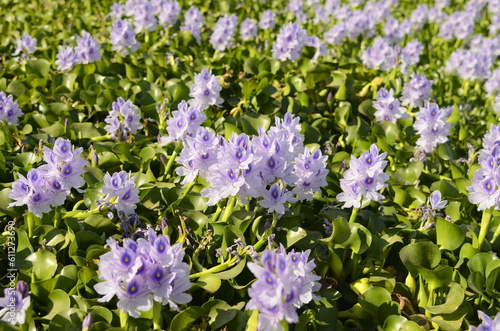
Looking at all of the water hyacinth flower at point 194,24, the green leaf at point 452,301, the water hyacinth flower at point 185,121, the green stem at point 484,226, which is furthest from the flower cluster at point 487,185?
the water hyacinth flower at point 194,24

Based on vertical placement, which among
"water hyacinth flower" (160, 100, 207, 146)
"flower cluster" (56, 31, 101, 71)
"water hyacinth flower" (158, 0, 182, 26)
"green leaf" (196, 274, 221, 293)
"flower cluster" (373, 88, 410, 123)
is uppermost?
"water hyacinth flower" (160, 100, 207, 146)

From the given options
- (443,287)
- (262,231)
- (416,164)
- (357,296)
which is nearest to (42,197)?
(262,231)

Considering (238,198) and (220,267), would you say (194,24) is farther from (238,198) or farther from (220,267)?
(220,267)

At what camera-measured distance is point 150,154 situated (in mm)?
3621

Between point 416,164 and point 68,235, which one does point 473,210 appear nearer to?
point 416,164

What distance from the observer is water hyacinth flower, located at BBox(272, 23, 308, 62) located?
5.09m

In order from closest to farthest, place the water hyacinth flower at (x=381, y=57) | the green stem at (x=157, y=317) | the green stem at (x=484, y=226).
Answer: the green stem at (x=157, y=317) → the green stem at (x=484, y=226) → the water hyacinth flower at (x=381, y=57)

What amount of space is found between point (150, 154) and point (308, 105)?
1.71 meters

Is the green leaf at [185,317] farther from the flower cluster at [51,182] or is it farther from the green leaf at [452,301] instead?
the green leaf at [452,301]

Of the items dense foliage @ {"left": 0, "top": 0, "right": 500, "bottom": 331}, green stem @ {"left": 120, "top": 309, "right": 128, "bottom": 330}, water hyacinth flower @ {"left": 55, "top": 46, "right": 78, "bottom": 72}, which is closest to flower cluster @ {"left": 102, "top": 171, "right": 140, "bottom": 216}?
dense foliage @ {"left": 0, "top": 0, "right": 500, "bottom": 331}

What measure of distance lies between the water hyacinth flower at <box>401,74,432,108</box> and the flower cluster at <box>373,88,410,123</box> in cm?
32

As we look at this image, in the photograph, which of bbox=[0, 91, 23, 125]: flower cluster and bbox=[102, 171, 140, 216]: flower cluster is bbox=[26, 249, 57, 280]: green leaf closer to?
bbox=[102, 171, 140, 216]: flower cluster

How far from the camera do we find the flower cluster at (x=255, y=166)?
2.55 metres

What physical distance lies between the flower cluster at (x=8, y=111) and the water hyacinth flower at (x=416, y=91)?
126 inches
